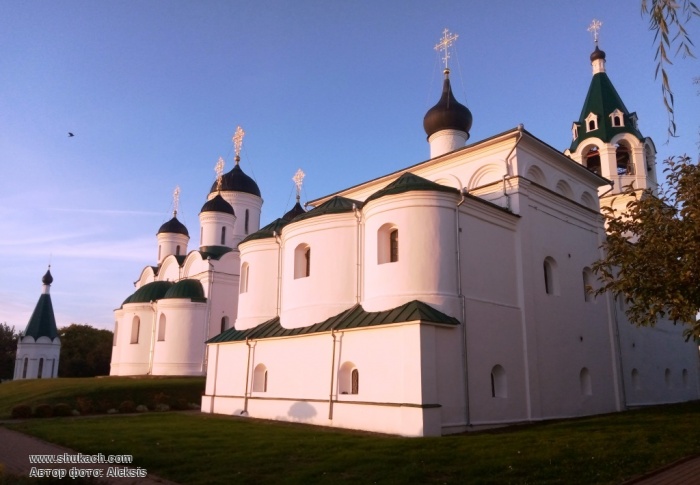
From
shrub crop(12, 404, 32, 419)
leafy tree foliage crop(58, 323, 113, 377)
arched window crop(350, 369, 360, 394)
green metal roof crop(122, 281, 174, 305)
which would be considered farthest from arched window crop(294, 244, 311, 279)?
leafy tree foliage crop(58, 323, 113, 377)

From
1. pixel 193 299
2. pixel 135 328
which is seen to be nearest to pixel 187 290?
pixel 193 299

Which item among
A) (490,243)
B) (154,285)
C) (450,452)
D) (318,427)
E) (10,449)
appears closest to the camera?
(450,452)

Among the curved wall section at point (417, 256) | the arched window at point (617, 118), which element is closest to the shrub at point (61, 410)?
the curved wall section at point (417, 256)

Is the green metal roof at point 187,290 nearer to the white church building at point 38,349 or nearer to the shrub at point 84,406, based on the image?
the shrub at point 84,406

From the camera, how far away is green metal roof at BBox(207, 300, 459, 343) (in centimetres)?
1430

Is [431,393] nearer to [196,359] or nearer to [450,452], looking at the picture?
[450,452]

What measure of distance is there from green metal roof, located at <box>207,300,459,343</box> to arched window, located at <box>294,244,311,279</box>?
1.95 meters

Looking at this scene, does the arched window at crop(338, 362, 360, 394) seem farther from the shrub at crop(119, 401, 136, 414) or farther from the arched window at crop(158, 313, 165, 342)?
the arched window at crop(158, 313, 165, 342)

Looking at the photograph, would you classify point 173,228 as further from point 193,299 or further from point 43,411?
point 43,411

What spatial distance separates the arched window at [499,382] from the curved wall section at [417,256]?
226cm

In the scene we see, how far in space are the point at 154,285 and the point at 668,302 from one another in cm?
3006

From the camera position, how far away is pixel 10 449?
12469 mm

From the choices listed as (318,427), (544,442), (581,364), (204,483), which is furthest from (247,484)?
(581,364)

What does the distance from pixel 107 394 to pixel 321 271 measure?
41.0 ft
